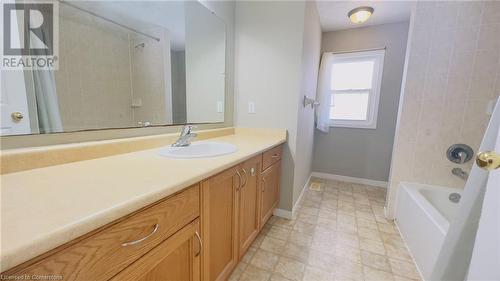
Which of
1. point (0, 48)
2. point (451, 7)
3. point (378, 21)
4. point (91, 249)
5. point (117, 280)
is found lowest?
point (117, 280)

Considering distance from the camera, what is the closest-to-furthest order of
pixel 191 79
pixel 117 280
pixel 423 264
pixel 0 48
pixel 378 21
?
pixel 117 280 < pixel 0 48 < pixel 423 264 < pixel 191 79 < pixel 378 21

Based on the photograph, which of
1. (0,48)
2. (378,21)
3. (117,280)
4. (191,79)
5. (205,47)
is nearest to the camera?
(117,280)

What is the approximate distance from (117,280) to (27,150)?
2.07 ft

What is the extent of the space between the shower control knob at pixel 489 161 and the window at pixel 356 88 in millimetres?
2801

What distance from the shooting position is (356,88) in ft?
10.1

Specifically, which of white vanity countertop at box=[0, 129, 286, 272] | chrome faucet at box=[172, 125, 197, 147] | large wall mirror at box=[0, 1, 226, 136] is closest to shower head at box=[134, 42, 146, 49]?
large wall mirror at box=[0, 1, 226, 136]

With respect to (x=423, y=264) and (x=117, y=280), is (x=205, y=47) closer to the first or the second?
(x=117, y=280)

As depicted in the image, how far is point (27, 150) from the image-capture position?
0.76 meters

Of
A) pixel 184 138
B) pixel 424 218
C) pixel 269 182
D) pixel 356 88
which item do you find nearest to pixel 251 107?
pixel 269 182

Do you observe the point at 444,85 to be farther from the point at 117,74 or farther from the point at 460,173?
the point at 117,74

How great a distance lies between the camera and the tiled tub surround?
65.2 inches

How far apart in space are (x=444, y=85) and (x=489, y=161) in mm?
1793


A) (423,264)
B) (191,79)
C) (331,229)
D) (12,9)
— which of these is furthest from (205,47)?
(423,264)

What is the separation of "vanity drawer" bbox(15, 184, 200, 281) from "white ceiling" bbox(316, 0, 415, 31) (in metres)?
2.60
